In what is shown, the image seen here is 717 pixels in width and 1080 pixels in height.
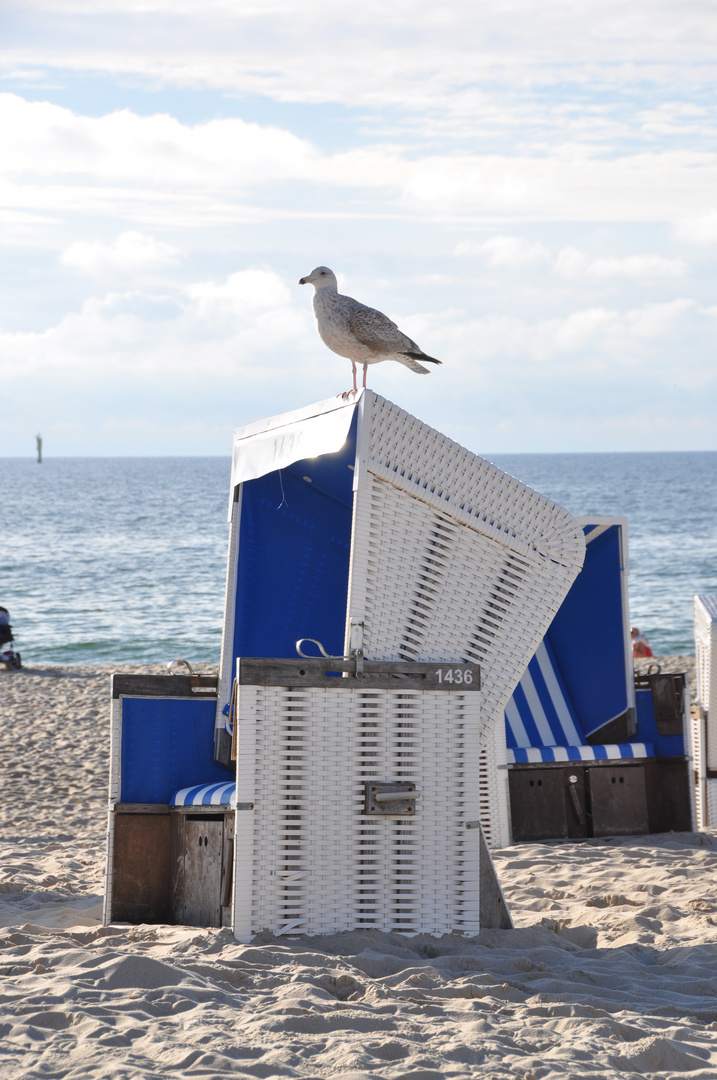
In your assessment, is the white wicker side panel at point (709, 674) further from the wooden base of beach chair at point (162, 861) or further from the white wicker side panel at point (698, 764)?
the wooden base of beach chair at point (162, 861)

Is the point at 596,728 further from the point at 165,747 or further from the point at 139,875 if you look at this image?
the point at 139,875

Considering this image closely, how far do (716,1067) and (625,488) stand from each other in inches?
3219

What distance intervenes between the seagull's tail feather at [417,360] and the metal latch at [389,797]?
1.84 meters

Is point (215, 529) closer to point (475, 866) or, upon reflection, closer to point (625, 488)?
point (625, 488)

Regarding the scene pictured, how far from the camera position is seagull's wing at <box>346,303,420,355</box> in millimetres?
4203

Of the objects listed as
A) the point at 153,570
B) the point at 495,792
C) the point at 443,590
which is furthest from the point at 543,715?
the point at 153,570

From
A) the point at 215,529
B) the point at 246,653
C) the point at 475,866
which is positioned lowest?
the point at 475,866

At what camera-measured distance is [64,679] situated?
45.4 feet

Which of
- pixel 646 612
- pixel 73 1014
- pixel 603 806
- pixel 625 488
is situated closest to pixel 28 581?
pixel 646 612

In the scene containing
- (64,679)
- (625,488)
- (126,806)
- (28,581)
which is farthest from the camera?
(625,488)

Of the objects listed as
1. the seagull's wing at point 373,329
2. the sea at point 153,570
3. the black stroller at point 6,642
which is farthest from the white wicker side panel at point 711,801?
the black stroller at point 6,642

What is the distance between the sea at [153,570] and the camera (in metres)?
20.7

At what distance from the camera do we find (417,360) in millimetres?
4504

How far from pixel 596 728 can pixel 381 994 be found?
141 inches
